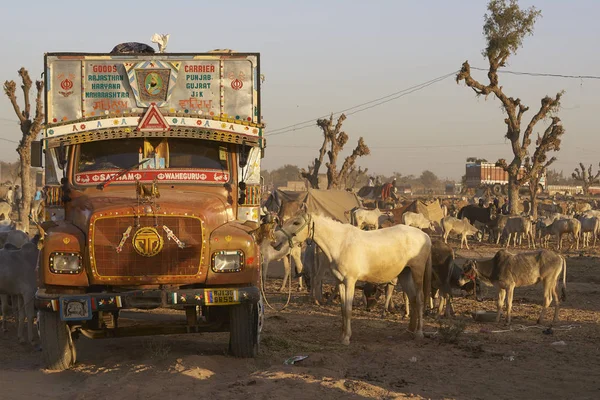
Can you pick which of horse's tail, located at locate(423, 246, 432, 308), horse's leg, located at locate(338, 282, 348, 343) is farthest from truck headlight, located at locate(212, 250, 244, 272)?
horse's tail, located at locate(423, 246, 432, 308)

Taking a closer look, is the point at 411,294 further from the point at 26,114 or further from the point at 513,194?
the point at 513,194

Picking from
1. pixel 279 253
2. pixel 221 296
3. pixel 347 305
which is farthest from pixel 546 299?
pixel 221 296

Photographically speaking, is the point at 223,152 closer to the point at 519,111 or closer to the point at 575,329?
the point at 575,329

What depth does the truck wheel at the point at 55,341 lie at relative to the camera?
349 inches

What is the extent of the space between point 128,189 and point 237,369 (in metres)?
2.55

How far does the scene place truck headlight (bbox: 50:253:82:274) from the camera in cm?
838

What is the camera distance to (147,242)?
8.32m

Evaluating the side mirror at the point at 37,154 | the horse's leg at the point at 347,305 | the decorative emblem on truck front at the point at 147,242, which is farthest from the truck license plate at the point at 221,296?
the horse's leg at the point at 347,305

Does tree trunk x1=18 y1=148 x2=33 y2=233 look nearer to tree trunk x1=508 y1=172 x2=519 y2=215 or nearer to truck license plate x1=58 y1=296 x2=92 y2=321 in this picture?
truck license plate x1=58 y1=296 x2=92 y2=321

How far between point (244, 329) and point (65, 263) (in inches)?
87.4

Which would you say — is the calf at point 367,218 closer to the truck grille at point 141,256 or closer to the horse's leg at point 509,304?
the horse's leg at point 509,304

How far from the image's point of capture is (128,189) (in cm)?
943

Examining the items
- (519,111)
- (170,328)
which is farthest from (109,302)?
(519,111)

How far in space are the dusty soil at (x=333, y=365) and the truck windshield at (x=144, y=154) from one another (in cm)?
237
